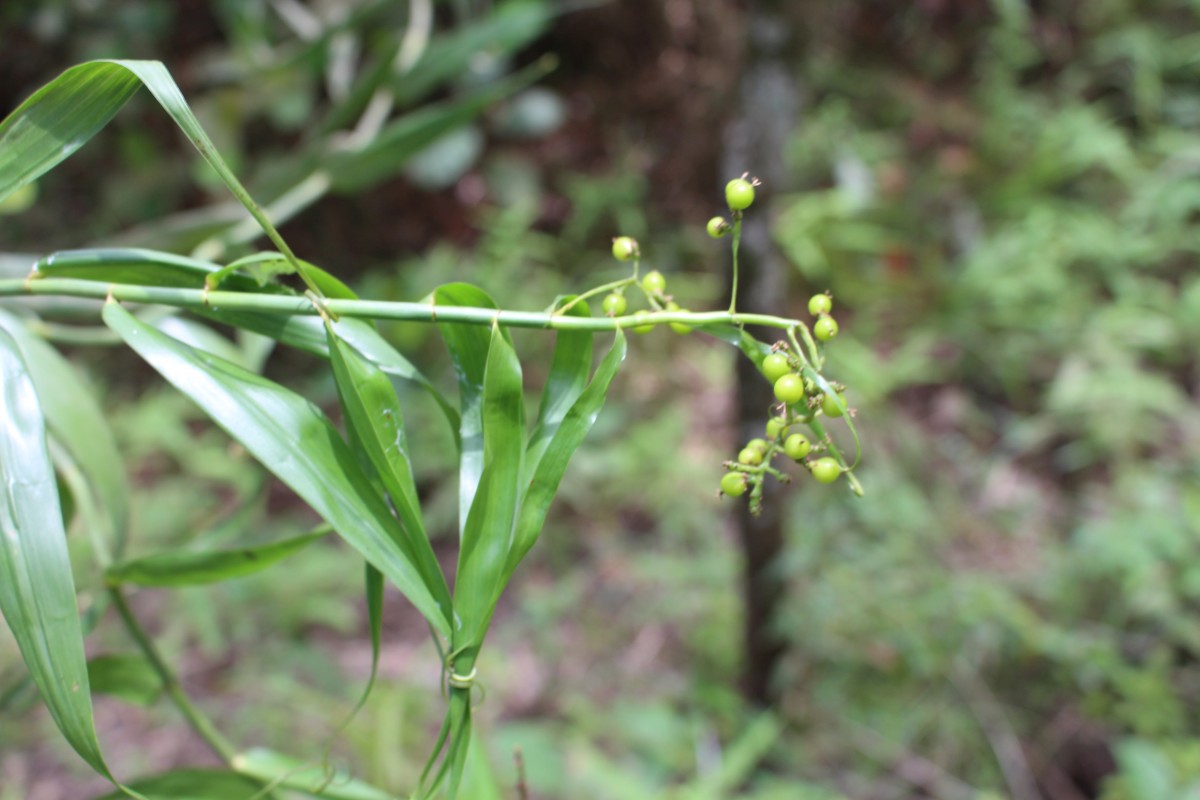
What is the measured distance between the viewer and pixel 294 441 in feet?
1.35

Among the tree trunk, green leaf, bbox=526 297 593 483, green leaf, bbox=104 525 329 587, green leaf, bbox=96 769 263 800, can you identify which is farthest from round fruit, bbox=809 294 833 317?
the tree trunk

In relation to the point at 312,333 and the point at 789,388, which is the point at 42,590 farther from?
the point at 789,388

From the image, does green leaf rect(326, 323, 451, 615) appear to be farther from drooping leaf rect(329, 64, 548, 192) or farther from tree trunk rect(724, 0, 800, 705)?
tree trunk rect(724, 0, 800, 705)

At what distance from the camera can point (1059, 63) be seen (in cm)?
265

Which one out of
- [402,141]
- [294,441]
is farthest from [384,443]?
[402,141]

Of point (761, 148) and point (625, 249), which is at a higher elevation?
point (761, 148)

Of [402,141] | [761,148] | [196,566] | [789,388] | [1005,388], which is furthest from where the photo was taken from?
[1005,388]

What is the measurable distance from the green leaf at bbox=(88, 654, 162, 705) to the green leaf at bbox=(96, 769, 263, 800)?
7 centimetres

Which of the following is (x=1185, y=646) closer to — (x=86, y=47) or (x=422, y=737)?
(x=422, y=737)

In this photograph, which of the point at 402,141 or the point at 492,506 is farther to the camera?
the point at 402,141

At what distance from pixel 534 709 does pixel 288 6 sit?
1.61m

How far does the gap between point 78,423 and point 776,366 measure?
51cm

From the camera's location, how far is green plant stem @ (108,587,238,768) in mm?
564

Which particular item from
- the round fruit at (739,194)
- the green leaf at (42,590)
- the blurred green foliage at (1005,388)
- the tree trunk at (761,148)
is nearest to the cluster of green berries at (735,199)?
the round fruit at (739,194)
